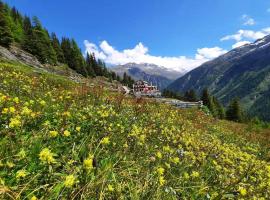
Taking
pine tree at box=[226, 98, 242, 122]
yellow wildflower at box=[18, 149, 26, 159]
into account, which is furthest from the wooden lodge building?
pine tree at box=[226, 98, 242, 122]

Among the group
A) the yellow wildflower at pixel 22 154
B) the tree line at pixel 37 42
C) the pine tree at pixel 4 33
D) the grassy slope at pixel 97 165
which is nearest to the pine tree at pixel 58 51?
the tree line at pixel 37 42

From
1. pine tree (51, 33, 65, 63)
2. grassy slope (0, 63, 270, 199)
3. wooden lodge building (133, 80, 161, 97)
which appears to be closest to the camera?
grassy slope (0, 63, 270, 199)

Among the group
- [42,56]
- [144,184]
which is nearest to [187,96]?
[42,56]

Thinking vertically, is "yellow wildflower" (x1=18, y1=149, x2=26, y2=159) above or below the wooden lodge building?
below

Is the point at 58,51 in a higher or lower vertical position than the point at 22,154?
higher

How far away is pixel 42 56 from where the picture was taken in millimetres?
64688

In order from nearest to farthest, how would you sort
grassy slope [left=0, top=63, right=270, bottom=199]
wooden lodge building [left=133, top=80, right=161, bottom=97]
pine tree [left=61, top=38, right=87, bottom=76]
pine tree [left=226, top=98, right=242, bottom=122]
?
1. grassy slope [left=0, top=63, right=270, bottom=199]
2. wooden lodge building [left=133, top=80, right=161, bottom=97]
3. pine tree [left=226, top=98, right=242, bottom=122]
4. pine tree [left=61, top=38, right=87, bottom=76]

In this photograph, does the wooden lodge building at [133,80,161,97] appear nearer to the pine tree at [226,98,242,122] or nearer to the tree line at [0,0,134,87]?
the tree line at [0,0,134,87]

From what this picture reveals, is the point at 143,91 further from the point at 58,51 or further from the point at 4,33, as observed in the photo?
the point at 58,51

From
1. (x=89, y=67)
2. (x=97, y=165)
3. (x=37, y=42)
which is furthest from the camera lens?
(x=89, y=67)

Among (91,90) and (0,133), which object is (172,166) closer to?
(0,133)

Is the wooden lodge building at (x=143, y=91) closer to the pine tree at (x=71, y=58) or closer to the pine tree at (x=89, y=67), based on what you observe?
the pine tree at (x=71, y=58)

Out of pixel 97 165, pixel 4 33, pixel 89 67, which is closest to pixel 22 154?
pixel 97 165

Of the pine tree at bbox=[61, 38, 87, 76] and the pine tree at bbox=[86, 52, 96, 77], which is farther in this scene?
the pine tree at bbox=[86, 52, 96, 77]
